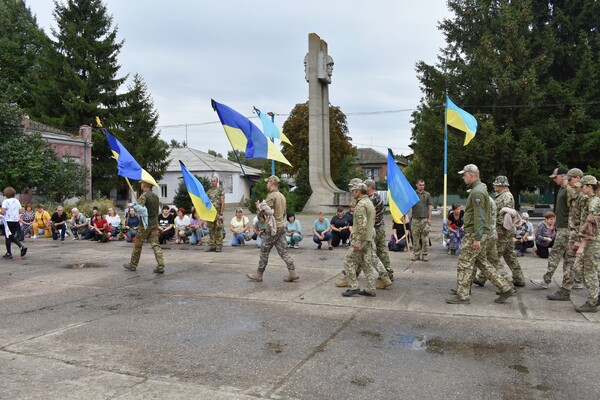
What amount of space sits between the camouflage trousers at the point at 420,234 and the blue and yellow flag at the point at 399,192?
146 centimetres

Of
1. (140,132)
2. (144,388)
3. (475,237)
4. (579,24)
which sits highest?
(579,24)

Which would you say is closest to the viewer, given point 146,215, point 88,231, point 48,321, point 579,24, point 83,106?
point 48,321

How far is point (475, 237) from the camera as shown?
7020mm

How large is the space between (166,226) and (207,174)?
4071cm

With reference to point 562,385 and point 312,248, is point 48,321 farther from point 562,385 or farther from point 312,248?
point 312,248

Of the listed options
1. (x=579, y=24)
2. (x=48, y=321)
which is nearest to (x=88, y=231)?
(x=48, y=321)

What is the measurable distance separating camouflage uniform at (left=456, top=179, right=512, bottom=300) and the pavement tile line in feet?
5.70

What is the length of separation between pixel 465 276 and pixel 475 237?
600 millimetres

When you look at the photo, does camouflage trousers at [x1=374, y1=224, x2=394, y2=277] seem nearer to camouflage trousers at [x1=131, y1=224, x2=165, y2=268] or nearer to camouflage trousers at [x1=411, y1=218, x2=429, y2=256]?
camouflage trousers at [x1=411, y1=218, x2=429, y2=256]

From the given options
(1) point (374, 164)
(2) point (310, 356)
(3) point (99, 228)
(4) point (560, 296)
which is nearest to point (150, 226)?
(2) point (310, 356)

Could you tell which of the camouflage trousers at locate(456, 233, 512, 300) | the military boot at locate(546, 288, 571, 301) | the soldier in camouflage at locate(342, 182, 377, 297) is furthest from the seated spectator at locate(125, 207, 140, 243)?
the military boot at locate(546, 288, 571, 301)

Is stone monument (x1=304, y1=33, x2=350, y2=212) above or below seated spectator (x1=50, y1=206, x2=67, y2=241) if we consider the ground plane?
above

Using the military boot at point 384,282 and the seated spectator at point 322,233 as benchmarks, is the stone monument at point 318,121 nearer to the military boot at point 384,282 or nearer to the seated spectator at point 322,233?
the seated spectator at point 322,233

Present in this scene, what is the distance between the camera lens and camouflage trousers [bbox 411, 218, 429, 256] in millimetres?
11523
